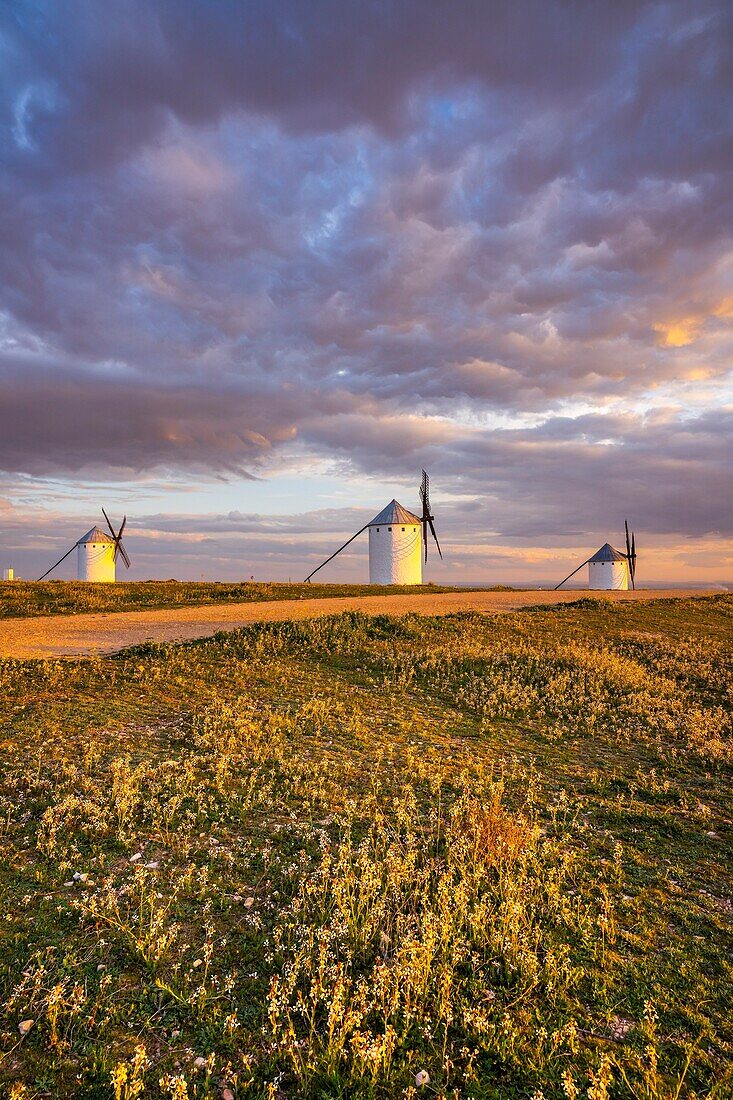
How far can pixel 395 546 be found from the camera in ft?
243

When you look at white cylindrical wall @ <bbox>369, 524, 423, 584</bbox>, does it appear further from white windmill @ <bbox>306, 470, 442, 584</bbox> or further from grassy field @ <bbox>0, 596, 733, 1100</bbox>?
grassy field @ <bbox>0, 596, 733, 1100</bbox>

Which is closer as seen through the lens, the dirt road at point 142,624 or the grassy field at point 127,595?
the dirt road at point 142,624

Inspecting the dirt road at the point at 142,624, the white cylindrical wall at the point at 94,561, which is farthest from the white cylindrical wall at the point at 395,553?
the white cylindrical wall at the point at 94,561

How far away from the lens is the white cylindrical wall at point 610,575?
90938 mm

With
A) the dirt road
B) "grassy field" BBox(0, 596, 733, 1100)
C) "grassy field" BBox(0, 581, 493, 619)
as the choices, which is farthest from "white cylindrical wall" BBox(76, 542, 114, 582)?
"grassy field" BBox(0, 596, 733, 1100)

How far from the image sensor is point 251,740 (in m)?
12.8

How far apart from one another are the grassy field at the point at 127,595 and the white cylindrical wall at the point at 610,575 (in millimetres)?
50142

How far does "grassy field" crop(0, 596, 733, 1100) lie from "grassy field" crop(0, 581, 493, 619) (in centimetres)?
2316

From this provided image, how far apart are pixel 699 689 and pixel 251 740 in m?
16.0

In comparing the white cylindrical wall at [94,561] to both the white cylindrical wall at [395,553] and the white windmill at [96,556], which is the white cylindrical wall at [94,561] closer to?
the white windmill at [96,556]

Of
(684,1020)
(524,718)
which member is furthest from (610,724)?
(684,1020)

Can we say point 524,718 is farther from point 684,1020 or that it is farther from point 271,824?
point 684,1020

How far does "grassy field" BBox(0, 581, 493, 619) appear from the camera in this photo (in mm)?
37438

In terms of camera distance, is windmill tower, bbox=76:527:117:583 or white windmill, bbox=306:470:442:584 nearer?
white windmill, bbox=306:470:442:584
